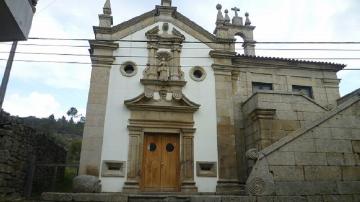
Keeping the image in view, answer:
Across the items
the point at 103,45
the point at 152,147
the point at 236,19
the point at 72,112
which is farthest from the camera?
the point at 72,112

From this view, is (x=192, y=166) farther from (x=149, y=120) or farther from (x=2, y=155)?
(x=2, y=155)

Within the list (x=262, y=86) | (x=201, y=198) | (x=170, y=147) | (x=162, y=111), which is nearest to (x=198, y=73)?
(x=162, y=111)

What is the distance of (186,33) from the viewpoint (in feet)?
50.2

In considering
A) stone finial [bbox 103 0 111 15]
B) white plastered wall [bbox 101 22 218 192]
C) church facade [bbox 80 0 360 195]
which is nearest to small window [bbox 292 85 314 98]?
church facade [bbox 80 0 360 195]

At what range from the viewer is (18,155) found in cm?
1186

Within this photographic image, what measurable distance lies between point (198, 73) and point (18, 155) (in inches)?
331

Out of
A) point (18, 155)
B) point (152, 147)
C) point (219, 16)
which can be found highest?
point (219, 16)

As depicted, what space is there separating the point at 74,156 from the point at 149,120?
55.1 ft

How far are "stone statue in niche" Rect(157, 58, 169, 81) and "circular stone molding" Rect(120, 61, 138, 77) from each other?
3.60 feet

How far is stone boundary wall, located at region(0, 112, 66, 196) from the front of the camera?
1077cm

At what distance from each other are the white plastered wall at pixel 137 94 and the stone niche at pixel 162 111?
25 cm

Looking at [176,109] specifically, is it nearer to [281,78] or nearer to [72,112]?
[281,78]

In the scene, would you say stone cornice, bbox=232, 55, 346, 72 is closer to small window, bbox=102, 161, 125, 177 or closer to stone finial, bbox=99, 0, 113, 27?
stone finial, bbox=99, 0, 113, 27

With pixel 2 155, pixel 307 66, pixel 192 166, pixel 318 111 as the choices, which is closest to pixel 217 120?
pixel 192 166
